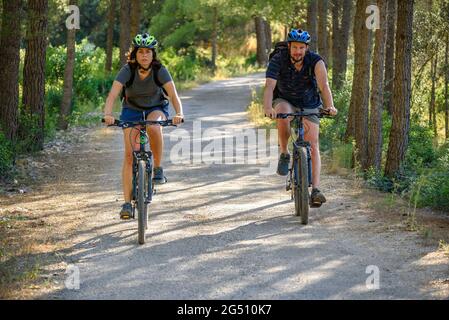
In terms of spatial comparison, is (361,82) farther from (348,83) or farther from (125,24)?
(125,24)

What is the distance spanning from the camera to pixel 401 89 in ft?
48.3

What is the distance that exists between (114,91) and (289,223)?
257 cm

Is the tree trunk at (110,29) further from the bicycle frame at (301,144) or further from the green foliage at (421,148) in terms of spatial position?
the bicycle frame at (301,144)

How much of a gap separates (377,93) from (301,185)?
577 centimetres

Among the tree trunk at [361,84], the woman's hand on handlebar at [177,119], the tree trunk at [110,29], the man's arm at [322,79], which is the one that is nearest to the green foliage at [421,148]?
the tree trunk at [361,84]

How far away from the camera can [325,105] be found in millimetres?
9828

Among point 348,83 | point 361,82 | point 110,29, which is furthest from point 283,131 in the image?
point 110,29

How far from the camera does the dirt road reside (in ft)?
22.5

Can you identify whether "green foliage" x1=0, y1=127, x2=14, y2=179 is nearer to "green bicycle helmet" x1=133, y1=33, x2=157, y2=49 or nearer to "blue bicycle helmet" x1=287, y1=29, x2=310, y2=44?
"green bicycle helmet" x1=133, y1=33, x2=157, y2=49

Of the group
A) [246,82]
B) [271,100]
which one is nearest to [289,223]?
[271,100]

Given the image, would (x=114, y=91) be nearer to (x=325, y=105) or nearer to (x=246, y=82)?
(x=325, y=105)

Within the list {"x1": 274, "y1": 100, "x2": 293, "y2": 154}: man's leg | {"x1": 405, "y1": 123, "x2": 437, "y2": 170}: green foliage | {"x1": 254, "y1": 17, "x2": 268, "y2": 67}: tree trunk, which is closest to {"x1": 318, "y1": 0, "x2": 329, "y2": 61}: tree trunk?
{"x1": 405, "y1": 123, "x2": 437, "y2": 170}: green foliage

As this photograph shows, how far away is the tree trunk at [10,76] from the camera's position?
13.9m

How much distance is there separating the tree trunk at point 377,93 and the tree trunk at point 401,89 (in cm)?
25
